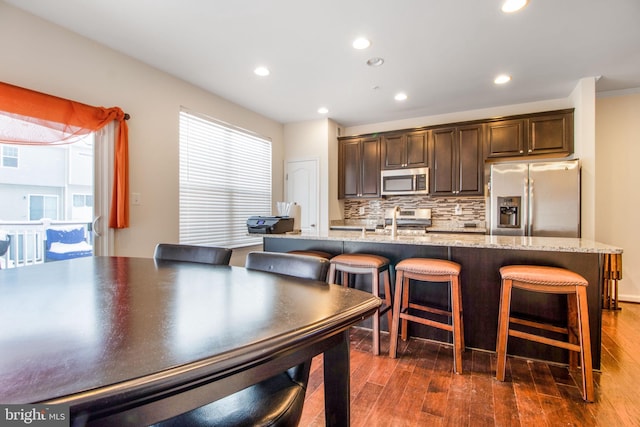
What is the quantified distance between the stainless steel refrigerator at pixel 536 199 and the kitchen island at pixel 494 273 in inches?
45.1

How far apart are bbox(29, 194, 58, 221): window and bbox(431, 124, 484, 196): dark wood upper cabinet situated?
4288 mm

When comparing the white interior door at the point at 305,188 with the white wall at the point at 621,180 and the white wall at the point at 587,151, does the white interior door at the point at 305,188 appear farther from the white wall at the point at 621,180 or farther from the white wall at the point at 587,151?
the white wall at the point at 621,180

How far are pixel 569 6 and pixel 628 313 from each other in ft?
10.5

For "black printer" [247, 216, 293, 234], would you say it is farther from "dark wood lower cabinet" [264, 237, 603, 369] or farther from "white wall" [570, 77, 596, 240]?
"white wall" [570, 77, 596, 240]

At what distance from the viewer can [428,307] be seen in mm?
2424

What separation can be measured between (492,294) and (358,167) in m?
3.03

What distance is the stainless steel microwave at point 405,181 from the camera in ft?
14.6

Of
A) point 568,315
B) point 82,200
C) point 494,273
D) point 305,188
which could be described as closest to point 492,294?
point 494,273

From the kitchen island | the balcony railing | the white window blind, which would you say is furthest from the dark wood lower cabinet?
the balcony railing

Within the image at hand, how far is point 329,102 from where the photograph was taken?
4027 millimetres

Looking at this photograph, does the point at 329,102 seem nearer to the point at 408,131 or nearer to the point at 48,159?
the point at 408,131

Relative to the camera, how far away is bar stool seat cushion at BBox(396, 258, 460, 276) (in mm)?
2084

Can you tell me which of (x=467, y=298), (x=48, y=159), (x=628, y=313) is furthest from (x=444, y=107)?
(x=48, y=159)

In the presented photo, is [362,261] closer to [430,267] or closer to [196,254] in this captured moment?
[430,267]
